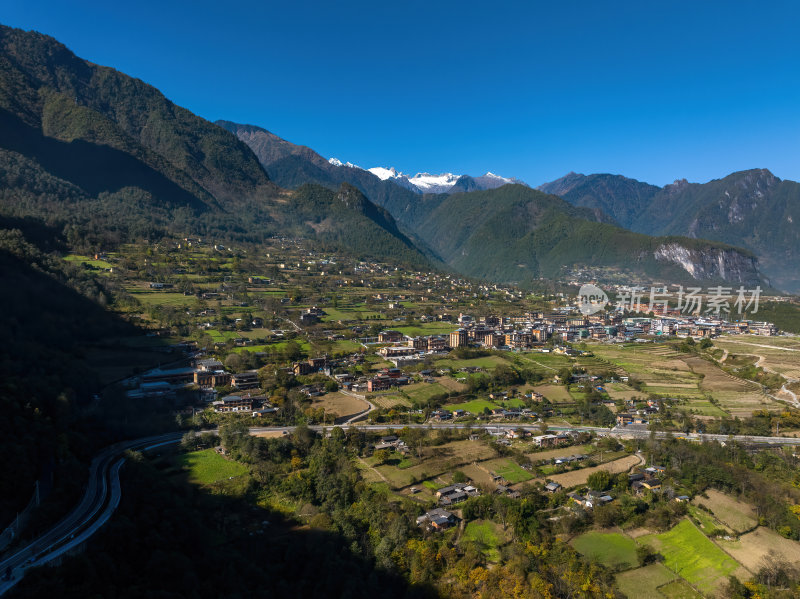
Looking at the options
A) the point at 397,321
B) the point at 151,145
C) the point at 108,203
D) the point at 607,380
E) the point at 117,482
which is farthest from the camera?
the point at 151,145

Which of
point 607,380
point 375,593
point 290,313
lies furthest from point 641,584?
point 290,313

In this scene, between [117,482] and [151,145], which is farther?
[151,145]

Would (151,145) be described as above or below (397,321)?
above

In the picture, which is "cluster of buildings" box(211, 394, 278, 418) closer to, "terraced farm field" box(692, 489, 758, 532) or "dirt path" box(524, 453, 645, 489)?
"dirt path" box(524, 453, 645, 489)

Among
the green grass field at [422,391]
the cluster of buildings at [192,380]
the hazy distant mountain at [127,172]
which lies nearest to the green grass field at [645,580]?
the green grass field at [422,391]

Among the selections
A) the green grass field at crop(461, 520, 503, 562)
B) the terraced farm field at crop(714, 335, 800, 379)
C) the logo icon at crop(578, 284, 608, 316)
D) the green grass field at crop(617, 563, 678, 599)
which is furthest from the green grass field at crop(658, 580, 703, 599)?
the logo icon at crop(578, 284, 608, 316)

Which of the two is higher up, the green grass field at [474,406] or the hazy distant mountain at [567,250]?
the hazy distant mountain at [567,250]

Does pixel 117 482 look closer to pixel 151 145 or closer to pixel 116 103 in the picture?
pixel 151 145

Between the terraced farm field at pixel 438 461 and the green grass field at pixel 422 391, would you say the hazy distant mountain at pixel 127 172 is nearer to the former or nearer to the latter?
the green grass field at pixel 422 391
